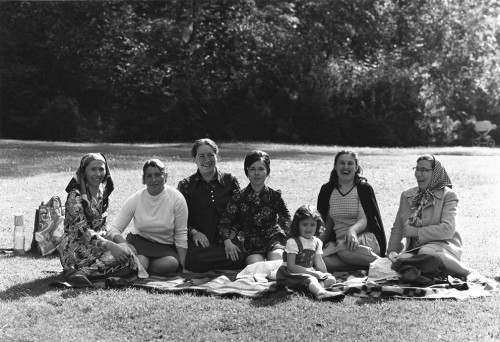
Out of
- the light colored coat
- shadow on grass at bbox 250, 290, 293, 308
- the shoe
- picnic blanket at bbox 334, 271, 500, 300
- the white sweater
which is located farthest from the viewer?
the white sweater

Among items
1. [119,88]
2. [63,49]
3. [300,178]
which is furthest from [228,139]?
[300,178]

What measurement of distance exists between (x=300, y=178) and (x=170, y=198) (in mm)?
8184

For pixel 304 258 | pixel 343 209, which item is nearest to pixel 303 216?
pixel 304 258

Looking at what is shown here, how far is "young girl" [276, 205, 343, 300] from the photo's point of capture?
7.06 m

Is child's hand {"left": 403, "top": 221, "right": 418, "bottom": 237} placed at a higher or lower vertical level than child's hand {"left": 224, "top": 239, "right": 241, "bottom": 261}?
higher

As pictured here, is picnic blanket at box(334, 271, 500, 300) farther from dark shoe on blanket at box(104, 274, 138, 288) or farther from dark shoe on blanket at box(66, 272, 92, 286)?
dark shoe on blanket at box(66, 272, 92, 286)

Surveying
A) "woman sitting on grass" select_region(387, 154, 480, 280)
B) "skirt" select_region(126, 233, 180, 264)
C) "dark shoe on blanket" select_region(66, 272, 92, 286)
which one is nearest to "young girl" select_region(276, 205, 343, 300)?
"woman sitting on grass" select_region(387, 154, 480, 280)

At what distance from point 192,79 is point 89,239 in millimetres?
22850

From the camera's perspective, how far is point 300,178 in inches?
634

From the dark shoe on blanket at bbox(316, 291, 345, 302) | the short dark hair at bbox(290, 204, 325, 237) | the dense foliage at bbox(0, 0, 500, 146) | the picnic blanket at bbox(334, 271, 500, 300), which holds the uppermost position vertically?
the dense foliage at bbox(0, 0, 500, 146)

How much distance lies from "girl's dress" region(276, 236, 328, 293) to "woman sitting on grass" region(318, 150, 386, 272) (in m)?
0.70

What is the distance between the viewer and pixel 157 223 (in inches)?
318

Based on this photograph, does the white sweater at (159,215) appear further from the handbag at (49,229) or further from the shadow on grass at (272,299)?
the shadow on grass at (272,299)

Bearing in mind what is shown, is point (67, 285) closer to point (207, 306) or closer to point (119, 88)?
point (207, 306)
